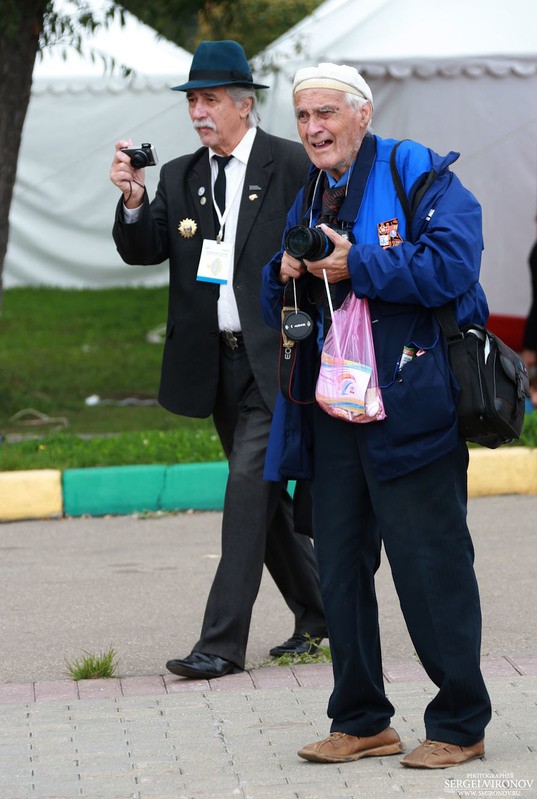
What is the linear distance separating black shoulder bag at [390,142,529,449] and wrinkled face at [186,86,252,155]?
1.44m

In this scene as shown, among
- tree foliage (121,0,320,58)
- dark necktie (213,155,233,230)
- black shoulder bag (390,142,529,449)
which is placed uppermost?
tree foliage (121,0,320,58)

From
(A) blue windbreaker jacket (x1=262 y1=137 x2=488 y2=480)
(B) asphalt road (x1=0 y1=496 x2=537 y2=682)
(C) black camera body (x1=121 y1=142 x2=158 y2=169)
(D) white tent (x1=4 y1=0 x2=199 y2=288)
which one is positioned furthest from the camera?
(D) white tent (x1=4 y1=0 x2=199 y2=288)

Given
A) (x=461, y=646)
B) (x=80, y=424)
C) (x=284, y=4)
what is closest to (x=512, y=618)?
(x=461, y=646)

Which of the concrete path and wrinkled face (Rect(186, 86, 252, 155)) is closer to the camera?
the concrete path

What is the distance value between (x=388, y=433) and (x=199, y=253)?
163cm

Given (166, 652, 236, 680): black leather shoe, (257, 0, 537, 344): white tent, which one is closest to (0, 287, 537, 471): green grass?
(257, 0, 537, 344): white tent

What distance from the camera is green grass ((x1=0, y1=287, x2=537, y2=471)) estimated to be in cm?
828

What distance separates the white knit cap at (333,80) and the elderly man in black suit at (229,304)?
1181 millimetres

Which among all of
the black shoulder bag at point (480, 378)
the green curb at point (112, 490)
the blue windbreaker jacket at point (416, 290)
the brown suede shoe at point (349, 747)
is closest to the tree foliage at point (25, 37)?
the green curb at point (112, 490)

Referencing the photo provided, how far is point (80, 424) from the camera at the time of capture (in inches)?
404

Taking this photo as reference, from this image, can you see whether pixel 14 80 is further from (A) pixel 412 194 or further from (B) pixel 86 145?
(B) pixel 86 145

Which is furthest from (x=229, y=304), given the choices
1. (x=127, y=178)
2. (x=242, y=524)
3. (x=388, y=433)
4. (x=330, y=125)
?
(x=388, y=433)

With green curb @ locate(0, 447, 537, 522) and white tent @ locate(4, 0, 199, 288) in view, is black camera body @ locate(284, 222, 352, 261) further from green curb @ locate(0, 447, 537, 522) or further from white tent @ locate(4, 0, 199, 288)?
white tent @ locate(4, 0, 199, 288)

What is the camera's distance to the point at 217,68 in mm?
4895
